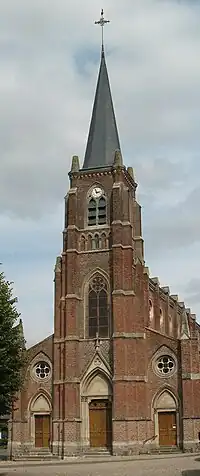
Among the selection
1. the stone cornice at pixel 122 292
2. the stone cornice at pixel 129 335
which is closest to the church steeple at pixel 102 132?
the stone cornice at pixel 122 292

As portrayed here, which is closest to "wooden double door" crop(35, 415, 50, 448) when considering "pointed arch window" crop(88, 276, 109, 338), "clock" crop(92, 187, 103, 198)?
"pointed arch window" crop(88, 276, 109, 338)

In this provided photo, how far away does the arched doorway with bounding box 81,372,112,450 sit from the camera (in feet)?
152

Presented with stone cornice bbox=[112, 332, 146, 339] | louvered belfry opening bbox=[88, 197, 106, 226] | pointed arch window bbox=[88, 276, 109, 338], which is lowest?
stone cornice bbox=[112, 332, 146, 339]

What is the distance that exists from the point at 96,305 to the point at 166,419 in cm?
977

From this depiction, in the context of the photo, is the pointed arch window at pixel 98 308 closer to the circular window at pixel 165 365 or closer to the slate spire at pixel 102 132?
the circular window at pixel 165 365

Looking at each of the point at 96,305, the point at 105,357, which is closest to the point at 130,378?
the point at 105,357

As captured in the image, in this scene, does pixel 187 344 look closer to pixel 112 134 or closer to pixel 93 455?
pixel 93 455

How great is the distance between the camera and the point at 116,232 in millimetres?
49438

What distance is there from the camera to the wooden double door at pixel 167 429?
1815 inches

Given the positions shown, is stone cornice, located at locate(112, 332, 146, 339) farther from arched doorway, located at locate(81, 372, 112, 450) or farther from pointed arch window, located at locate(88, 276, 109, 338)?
arched doorway, located at locate(81, 372, 112, 450)

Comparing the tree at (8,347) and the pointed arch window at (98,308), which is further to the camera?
the pointed arch window at (98,308)

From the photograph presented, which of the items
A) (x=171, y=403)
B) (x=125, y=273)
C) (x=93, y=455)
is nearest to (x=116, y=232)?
(x=125, y=273)

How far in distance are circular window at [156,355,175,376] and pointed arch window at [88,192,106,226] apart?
11.6 m

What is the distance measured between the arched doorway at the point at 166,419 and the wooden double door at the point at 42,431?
8.16 metres
